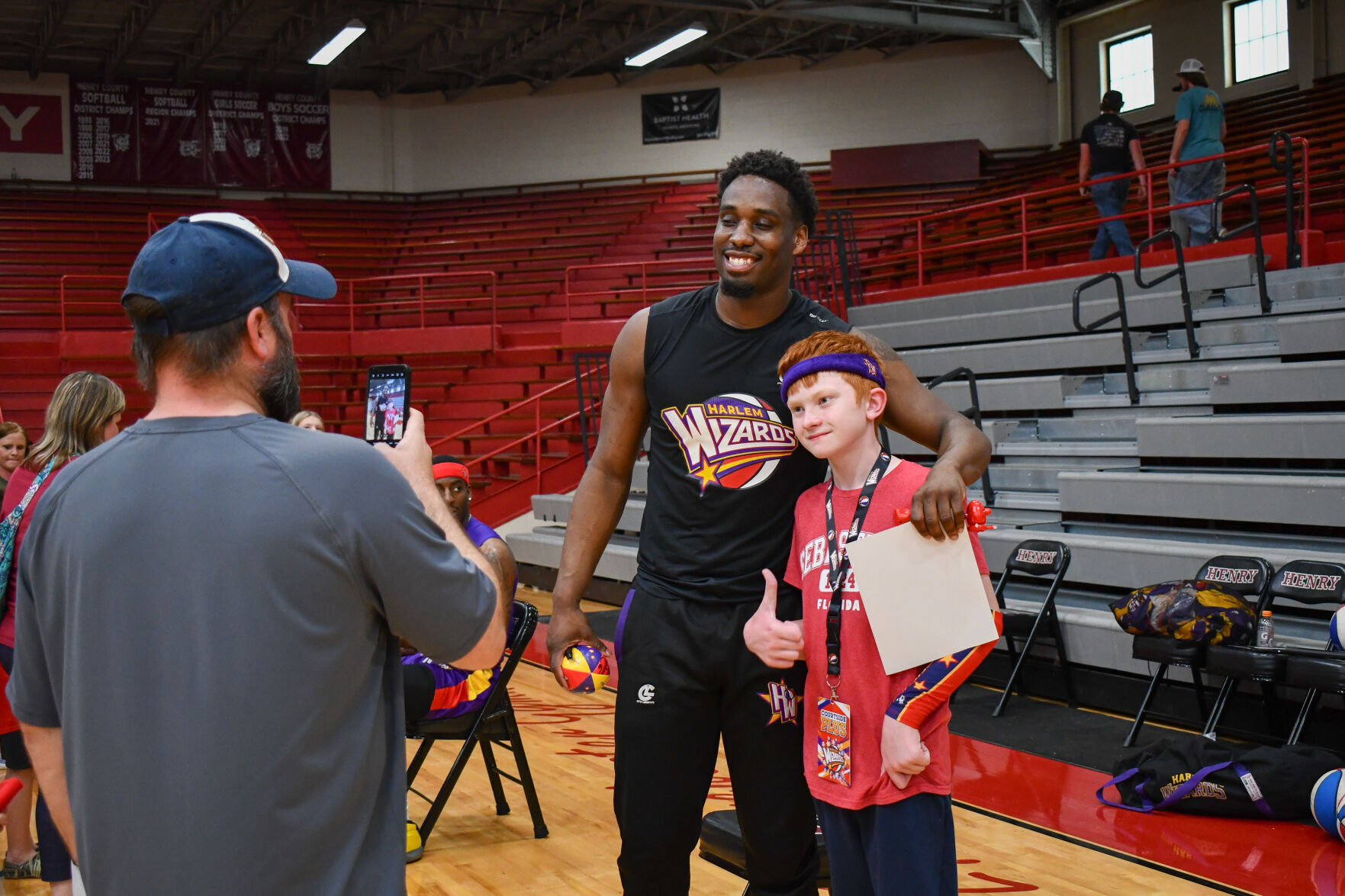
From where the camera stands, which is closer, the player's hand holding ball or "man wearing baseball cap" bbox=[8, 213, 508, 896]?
"man wearing baseball cap" bbox=[8, 213, 508, 896]

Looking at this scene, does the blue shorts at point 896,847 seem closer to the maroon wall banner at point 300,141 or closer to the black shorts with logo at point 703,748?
the black shorts with logo at point 703,748

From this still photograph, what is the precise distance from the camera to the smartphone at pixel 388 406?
1.85m

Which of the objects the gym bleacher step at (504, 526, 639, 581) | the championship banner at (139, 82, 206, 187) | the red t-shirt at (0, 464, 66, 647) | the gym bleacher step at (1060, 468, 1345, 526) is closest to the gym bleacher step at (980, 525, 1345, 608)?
the gym bleacher step at (1060, 468, 1345, 526)

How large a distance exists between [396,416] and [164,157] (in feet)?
62.5

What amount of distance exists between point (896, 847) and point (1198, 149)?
8.89m

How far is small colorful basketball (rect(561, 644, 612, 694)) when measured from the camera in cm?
228

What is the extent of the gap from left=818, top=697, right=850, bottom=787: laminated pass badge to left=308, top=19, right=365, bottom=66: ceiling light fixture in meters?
16.0

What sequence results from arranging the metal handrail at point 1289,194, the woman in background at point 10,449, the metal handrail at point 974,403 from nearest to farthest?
1. the woman in background at point 10,449
2. the metal handrail at point 974,403
3. the metal handrail at point 1289,194

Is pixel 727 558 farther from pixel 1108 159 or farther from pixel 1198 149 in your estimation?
pixel 1108 159

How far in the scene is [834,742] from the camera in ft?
6.68

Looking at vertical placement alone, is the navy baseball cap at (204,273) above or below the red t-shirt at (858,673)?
above

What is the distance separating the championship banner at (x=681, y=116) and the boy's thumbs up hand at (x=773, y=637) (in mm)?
17569

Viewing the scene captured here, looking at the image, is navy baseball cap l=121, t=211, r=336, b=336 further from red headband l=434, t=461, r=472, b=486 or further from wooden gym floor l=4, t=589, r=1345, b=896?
red headband l=434, t=461, r=472, b=486

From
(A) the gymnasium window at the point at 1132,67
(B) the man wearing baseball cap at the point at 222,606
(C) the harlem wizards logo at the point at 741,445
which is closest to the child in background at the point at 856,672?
(C) the harlem wizards logo at the point at 741,445
